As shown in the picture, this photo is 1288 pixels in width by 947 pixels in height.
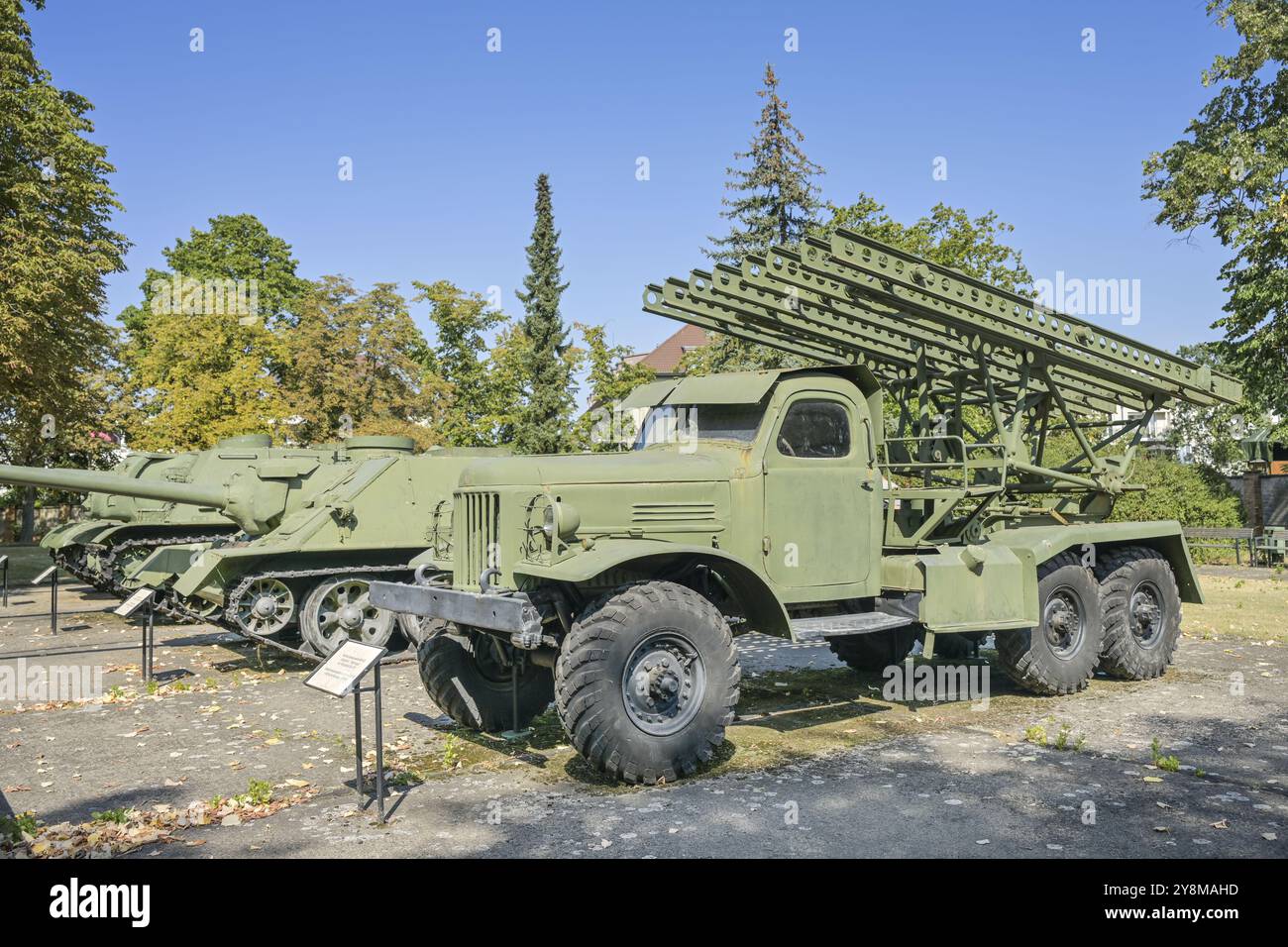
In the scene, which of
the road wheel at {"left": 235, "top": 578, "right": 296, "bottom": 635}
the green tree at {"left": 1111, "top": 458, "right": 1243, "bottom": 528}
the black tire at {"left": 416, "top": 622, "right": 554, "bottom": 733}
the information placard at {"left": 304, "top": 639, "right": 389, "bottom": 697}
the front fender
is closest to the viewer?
the information placard at {"left": 304, "top": 639, "right": 389, "bottom": 697}

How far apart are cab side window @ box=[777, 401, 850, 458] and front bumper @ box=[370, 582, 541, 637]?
229 centimetres

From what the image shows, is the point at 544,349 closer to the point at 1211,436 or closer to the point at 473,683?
the point at 1211,436

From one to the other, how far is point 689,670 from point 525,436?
92.7 ft

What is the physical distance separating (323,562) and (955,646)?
6823mm

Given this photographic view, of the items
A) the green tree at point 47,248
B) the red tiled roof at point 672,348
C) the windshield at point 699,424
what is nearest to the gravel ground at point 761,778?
the windshield at point 699,424

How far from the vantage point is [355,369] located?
28500 mm

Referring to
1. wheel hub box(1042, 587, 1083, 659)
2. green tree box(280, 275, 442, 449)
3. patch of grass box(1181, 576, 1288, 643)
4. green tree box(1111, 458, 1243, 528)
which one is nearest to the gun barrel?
wheel hub box(1042, 587, 1083, 659)

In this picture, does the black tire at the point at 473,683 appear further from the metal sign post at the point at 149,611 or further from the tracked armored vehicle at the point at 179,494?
the tracked armored vehicle at the point at 179,494

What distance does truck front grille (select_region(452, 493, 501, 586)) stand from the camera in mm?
7027

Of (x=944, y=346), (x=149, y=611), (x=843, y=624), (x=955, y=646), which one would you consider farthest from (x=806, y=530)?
(x=149, y=611)

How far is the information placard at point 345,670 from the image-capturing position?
228 inches

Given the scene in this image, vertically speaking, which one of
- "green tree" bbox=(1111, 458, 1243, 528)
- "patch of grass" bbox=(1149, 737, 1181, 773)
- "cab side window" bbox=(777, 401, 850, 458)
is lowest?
"patch of grass" bbox=(1149, 737, 1181, 773)

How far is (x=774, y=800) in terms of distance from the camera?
20.1ft

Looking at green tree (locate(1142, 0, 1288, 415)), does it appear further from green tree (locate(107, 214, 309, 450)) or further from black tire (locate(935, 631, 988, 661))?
green tree (locate(107, 214, 309, 450))
